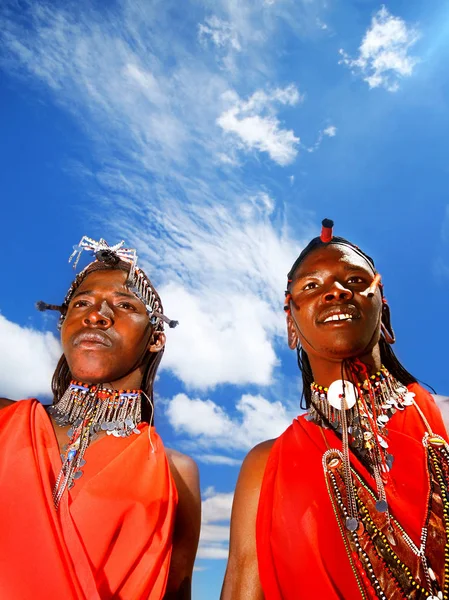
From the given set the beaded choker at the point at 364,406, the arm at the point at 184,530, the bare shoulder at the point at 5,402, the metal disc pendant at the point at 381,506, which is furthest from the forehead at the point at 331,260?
the bare shoulder at the point at 5,402

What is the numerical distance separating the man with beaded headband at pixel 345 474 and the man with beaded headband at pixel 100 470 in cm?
65

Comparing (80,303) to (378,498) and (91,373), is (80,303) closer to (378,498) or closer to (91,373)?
(91,373)

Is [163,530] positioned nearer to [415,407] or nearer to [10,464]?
[10,464]

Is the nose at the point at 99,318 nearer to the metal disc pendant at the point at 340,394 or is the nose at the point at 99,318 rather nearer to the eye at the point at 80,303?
the eye at the point at 80,303

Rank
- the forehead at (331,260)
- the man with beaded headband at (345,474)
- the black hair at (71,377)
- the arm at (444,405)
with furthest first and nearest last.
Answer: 1. the black hair at (71,377)
2. the forehead at (331,260)
3. the arm at (444,405)
4. the man with beaded headband at (345,474)

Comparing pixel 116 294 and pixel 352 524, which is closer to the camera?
pixel 352 524

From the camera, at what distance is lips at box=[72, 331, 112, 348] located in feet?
13.4

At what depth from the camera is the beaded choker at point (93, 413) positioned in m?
3.80

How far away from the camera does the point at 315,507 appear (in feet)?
10.4

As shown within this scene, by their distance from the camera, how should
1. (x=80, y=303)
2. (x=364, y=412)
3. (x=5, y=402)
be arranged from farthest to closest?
(x=80, y=303) < (x=5, y=402) < (x=364, y=412)

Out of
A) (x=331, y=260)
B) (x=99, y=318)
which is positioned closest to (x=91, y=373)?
(x=99, y=318)

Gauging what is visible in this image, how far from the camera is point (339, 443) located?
344 centimetres

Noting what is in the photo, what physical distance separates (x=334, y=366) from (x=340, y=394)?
0.77ft

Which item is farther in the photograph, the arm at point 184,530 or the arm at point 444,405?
the arm at point 184,530
